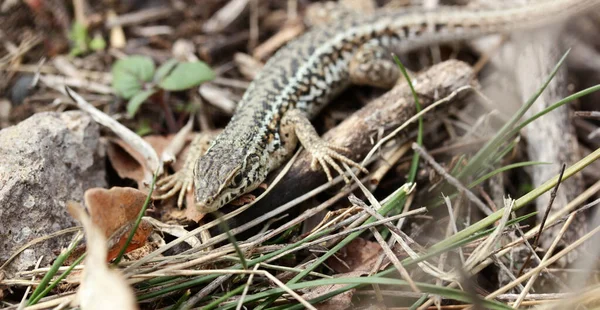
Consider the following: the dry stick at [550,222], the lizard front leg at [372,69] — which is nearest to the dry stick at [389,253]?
the dry stick at [550,222]

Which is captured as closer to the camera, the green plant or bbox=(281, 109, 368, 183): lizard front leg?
bbox=(281, 109, 368, 183): lizard front leg

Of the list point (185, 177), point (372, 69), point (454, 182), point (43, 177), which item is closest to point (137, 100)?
point (185, 177)

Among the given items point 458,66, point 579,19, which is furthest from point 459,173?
point 579,19

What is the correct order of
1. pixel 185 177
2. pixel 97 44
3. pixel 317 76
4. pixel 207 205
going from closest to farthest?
pixel 207 205, pixel 185 177, pixel 317 76, pixel 97 44

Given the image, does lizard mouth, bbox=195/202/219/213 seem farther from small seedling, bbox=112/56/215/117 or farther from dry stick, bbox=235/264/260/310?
small seedling, bbox=112/56/215/117

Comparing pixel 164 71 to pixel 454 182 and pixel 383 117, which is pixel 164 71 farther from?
pixel 454 182

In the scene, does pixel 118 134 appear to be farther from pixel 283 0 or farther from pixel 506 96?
pixel 506 96

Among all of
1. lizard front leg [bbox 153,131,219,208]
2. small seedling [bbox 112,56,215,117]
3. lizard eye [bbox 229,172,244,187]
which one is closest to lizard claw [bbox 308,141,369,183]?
lizard eye [bbox 229,172,244,187]
